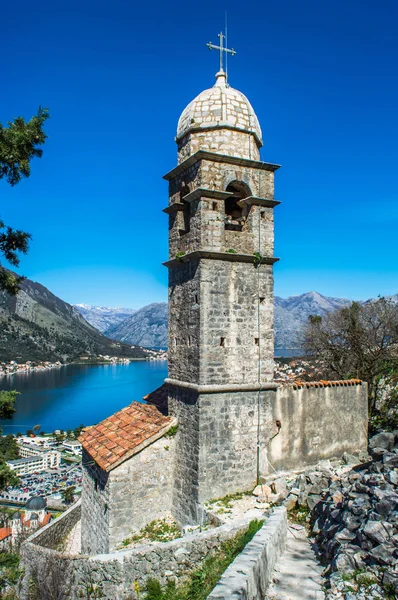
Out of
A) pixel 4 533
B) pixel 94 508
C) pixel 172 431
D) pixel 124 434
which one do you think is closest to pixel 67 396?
pixel 4 533

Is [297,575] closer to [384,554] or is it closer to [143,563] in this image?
[384,554]

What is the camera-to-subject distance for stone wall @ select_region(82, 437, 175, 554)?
356 inches

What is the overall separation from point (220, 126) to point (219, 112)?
17.6 inches

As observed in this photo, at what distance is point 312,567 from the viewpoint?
20.7ft

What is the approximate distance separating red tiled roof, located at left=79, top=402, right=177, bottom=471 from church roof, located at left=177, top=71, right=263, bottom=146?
6.81 meters

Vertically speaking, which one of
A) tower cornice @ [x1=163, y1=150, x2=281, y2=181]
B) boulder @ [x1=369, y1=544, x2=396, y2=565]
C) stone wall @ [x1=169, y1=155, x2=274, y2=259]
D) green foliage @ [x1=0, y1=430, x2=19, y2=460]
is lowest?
green foliage @ [x1=0, y1=430, x2=19, y2=460]

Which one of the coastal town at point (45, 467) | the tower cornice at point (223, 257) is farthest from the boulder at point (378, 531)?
the coastal town at point (45, 467)

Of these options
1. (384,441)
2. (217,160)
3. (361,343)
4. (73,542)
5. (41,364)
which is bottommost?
(41,364)

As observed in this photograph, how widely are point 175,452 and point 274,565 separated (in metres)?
3.91

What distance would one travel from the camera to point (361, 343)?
18.2m

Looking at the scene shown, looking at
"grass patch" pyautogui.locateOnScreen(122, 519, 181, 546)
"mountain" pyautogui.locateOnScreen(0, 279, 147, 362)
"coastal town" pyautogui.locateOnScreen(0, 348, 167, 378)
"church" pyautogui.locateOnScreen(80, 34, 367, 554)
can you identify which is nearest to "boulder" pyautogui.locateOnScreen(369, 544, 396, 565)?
"church" pyautogui.locateOnScreen(80, 34, 367, 554)

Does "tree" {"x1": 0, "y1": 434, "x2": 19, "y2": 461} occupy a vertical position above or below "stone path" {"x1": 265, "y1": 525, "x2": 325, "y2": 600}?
below

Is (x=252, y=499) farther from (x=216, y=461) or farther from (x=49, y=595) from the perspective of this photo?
(x=49, y=595)

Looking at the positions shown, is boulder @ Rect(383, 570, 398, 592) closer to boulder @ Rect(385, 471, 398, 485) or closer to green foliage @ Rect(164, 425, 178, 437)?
boulder @ Rect(385, 471, 398, 485)
